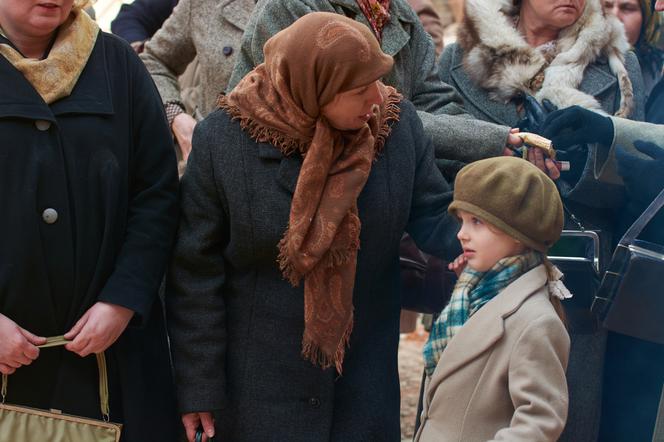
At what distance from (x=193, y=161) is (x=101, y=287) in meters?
0.46

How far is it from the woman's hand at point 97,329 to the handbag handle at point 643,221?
1.45 meters

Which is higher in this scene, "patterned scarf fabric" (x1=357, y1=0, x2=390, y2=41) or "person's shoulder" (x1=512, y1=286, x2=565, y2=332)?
"patterned scarf fabric" (x1=357, y1=0, x2=390, y2=41)

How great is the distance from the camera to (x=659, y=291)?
268 cm

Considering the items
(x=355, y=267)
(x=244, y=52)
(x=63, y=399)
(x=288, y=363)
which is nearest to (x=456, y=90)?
(x=244, y=52)

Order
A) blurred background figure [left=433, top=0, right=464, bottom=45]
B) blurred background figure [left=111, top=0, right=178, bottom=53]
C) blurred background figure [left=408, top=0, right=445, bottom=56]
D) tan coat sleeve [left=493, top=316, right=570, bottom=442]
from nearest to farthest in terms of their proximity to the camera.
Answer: tan coat sleeve [left=493, top=316, right=570, bottom=442], blurred background figure [left=111, top=0, right=178, bottom=53], blurred background figure [left=408, top=0, right=445, bottom=56], blurred background figure [left=433, top=0, right=464, bottom=45]

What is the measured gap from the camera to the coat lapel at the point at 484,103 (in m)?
3.41

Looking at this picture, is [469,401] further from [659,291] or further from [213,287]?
[213,287]

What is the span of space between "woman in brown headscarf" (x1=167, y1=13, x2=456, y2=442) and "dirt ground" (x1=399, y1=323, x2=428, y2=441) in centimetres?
259

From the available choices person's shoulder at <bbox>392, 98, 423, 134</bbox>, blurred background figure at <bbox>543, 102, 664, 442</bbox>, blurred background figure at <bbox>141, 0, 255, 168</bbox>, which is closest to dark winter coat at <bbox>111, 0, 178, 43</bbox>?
blurred background figure at <bbox>141, 0, 255, 168</bbox>

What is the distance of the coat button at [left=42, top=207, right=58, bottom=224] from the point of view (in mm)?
2684

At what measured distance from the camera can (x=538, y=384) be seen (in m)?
2.31

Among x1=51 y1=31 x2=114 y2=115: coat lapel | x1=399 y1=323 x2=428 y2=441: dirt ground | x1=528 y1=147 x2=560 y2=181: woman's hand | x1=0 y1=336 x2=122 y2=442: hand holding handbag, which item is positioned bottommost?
x1=399 y1=323 x2=428 y2=441: dirt ground

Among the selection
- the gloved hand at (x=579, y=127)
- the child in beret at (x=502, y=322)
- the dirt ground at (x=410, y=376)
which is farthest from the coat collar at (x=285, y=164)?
the dirt ground at (x=410, y=376)

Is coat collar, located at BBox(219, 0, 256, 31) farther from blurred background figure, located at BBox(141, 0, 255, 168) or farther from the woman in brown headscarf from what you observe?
the woman in brown headscarf
